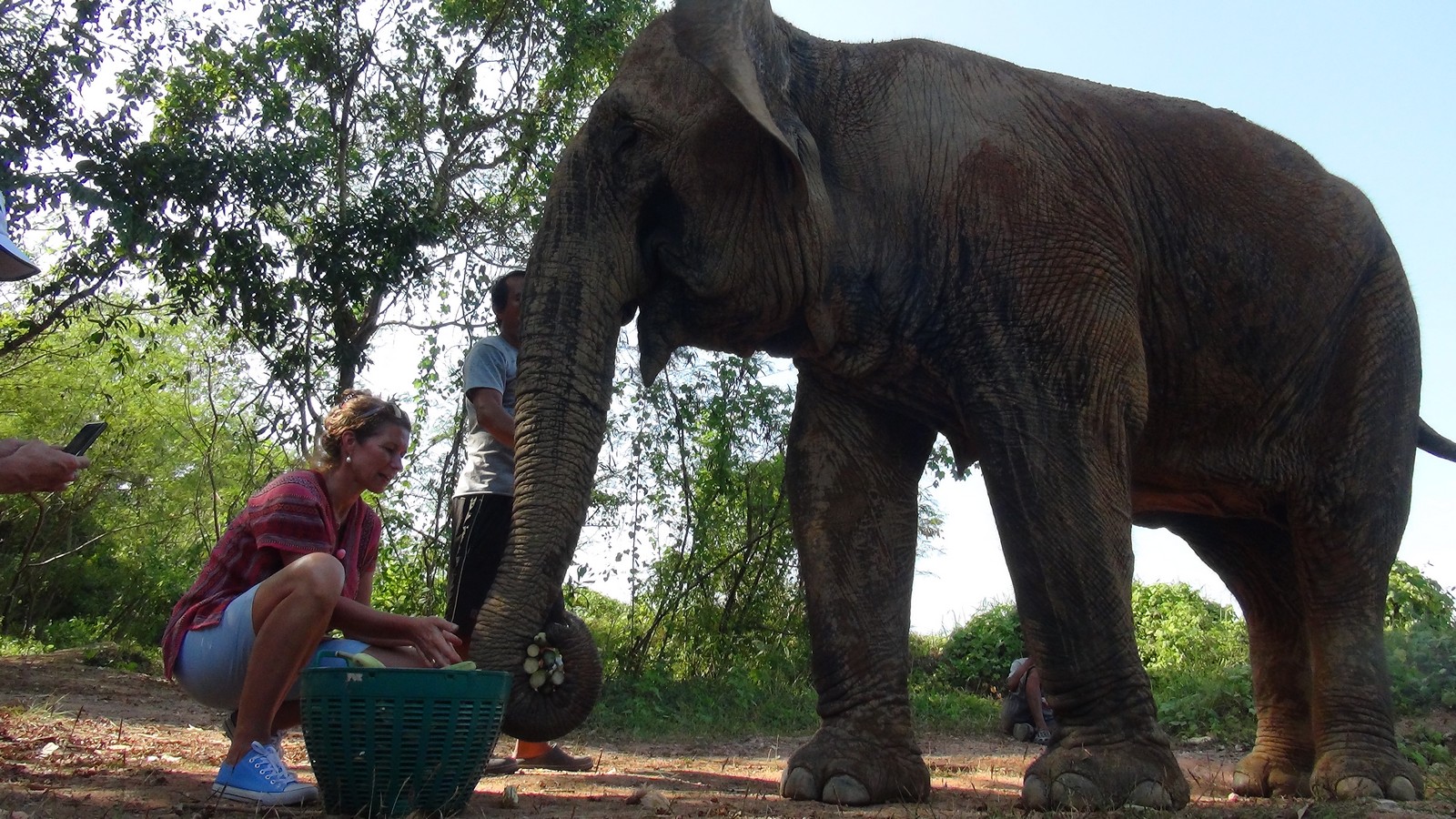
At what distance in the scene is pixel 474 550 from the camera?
18.0 feet

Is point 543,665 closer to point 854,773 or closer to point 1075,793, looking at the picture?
point 854,773

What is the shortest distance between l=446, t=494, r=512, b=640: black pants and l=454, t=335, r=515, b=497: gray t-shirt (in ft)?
0.21

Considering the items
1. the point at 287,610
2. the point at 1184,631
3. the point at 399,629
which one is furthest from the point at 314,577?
the point at 1184,631

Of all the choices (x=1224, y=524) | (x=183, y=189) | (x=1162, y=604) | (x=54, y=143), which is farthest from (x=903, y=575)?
(x=1162, y=604)

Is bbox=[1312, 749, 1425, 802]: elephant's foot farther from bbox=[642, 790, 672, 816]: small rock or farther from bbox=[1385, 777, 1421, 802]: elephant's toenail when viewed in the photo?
bbox=[642, 790, 672, 816]: small rock

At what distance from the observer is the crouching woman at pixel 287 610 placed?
3.69 m

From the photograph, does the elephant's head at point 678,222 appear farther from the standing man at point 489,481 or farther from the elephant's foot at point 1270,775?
the elephant's foot at point 1270,775

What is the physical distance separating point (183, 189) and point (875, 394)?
22.0 ft

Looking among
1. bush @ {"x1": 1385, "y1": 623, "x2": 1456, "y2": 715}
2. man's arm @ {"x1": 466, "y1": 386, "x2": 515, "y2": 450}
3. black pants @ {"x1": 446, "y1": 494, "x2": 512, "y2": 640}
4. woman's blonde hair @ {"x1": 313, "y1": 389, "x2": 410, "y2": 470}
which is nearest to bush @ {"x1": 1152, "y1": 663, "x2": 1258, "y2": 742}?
bush @ {"x1": 1385, "y1": 623, "x2": 1456, "y2": 715}

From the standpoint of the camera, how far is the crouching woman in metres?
3.69

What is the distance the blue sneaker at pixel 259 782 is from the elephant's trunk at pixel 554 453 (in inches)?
28.3

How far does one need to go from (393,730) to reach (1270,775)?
3.94m

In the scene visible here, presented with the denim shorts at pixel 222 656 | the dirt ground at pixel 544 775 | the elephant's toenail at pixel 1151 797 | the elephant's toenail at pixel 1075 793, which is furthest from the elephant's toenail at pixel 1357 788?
the denim shorts at pixel 222 656

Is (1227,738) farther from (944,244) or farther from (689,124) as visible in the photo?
(689,124)
